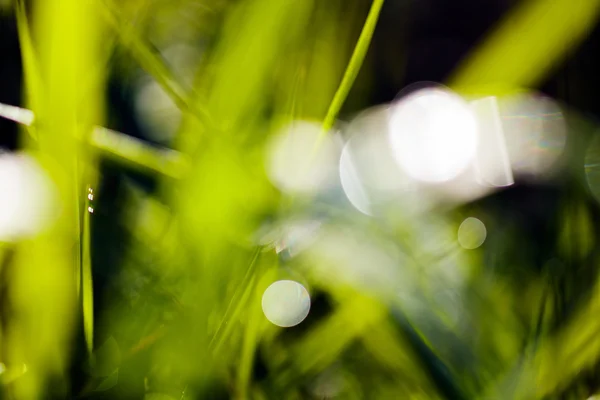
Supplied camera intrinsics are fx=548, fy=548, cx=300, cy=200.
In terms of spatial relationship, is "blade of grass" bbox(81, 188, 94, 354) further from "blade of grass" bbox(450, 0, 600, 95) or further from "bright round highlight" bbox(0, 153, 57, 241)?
"blade of grass" bbox(450, 0, 600, 95)

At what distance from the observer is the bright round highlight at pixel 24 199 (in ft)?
0.53

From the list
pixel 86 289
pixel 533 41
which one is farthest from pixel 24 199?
pixel 533 41

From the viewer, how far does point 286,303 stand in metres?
0.21

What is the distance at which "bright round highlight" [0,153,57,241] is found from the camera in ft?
0.53

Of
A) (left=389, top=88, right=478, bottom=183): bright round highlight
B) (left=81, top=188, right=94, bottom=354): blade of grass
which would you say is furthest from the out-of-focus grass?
(left=389, top=88, right=478, bottom=183): bright round highlight

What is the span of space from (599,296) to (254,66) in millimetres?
134

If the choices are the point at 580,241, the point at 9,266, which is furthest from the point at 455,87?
the point at 9,266

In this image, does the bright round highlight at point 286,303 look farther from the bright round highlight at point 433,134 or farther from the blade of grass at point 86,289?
the bright round highlight at point 433,134

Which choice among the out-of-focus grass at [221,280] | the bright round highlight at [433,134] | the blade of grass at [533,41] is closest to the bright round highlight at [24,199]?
the out-of-focus grass at [221,280]

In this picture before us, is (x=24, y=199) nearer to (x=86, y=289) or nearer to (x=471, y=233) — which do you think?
A: (x=86, y=289)

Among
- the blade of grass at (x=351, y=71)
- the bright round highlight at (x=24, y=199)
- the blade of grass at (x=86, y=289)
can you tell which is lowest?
the blade of grass at (x=86, y=289)

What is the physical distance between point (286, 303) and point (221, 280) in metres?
0.05

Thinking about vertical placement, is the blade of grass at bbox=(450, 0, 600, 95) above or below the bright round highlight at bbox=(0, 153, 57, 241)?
below

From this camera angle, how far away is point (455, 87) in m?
0.24
